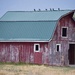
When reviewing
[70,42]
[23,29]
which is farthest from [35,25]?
[70,42]

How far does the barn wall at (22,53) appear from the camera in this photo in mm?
41219

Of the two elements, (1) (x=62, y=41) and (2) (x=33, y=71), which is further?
(1) (x=62, y=41)

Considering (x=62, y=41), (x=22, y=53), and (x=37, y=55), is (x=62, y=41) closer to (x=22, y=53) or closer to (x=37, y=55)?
(x=37, y=55)

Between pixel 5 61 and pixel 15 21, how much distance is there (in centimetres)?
453

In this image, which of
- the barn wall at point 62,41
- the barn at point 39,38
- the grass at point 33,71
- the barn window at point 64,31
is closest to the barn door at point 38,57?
the barn at point 39,38

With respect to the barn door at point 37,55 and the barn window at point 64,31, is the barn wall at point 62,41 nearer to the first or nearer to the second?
the barn window at point 64,31

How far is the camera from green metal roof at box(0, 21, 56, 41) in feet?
136

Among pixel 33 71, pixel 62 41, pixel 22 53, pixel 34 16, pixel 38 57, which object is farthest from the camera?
pixel 34 16

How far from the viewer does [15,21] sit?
43781 millimetres

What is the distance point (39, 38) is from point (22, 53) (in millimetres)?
2320

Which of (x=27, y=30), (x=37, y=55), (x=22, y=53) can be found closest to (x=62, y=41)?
(x=37, y=55)

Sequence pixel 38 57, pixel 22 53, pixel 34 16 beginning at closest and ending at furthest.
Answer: pixel 38 57 → pixel 22 53 → pixel 34 16

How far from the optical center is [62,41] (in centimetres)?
4266

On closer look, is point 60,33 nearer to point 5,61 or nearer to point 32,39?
point 32,39
